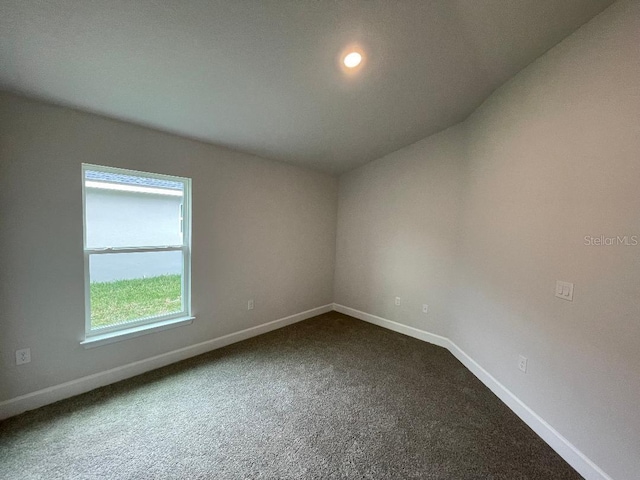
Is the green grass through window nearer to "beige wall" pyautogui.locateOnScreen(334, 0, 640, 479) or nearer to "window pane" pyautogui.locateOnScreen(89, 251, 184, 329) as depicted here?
"window pane" pyautogui.locateOnScreen(89, 251, 184, 329)

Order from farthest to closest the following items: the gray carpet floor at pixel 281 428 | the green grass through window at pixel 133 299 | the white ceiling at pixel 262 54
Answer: the green grass through window at pixel 133 299, the gray carpet floor at pixel 281 428, the white ceiling at pixel 262 54

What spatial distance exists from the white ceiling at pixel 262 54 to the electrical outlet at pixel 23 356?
1865 mm

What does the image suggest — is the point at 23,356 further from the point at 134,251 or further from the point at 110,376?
the point at 134,251

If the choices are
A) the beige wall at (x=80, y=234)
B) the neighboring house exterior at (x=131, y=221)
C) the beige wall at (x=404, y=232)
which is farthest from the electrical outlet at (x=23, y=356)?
the beige wall at (x=404, y=232)

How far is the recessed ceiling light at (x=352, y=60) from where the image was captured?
6.11 feet

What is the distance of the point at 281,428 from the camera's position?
74.6 inches

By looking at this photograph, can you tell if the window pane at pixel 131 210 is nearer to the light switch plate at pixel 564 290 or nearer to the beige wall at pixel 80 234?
the beige wall at pixel 80 234

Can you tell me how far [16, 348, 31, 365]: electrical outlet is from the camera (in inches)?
76.3

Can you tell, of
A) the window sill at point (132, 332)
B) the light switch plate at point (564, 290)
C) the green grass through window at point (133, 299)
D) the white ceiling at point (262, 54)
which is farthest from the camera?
the green grass through window at point (133, 299)

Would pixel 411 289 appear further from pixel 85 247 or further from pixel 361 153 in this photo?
pixel 85 247

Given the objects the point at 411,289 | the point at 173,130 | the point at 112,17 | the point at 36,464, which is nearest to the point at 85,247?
the point at 173,130

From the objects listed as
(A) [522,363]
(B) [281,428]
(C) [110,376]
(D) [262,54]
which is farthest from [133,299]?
(A) [522,363]

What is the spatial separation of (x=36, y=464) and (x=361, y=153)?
13.2 feet

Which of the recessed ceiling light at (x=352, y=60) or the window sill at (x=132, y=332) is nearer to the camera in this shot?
the recessed ceiling light at (x=352, y=60)
